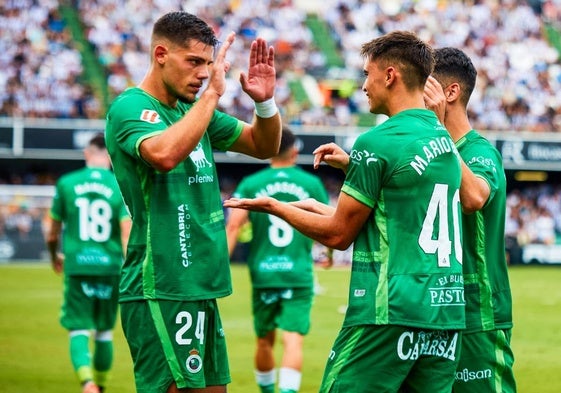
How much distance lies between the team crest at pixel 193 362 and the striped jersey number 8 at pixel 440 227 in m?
1.39

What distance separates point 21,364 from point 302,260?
4.05 meters

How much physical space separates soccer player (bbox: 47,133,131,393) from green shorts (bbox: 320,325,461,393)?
5.88 m

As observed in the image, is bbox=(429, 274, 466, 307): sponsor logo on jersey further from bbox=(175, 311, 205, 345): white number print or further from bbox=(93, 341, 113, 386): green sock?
bbox=(93, 341, 113, 386): green sock

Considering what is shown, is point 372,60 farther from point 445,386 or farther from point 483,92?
point 483,92

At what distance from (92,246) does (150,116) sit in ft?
18.6

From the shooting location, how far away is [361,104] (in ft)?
119

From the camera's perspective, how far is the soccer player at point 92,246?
10734 millimetres

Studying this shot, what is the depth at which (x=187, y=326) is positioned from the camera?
5574 mm

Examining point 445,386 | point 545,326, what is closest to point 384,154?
point 445,386

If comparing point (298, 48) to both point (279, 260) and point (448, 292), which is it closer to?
point (279, 260)

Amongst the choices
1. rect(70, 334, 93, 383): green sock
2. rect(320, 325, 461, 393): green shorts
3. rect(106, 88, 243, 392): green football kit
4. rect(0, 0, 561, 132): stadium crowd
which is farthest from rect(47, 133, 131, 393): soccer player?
rect(0, 0, 561, 132): stadium crowd

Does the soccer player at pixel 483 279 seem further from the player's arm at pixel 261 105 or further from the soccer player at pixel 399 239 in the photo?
the player's arm at pixel 261 105

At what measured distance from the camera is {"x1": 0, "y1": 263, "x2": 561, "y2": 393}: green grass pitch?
37.8ft

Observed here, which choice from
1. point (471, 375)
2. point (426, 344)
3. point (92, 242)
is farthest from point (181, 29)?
point (92, 242)
